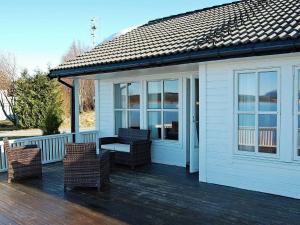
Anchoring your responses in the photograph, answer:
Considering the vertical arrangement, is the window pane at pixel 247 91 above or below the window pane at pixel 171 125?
above

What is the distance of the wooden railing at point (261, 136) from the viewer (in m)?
5.72

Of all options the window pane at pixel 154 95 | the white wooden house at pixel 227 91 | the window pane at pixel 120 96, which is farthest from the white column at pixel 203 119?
the window pane at pixel 120 96

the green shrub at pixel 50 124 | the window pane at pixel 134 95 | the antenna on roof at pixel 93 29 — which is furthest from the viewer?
the antenna on roof at pixel 93 29

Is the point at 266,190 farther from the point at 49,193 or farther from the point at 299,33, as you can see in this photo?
the point at 49,193

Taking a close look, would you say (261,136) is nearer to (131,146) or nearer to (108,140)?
(131,146)

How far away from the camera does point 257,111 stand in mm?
5867

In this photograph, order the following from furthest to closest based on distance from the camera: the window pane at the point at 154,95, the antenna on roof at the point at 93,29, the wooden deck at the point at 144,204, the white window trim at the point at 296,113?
the antenna on roof at the point at 93,29, the window pane at the point at 154,95, the white window trim at the point at 296,113, the wooden deck at the point at 144,204

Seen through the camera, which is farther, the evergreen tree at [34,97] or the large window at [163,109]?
the evergreen tree at [34,97]

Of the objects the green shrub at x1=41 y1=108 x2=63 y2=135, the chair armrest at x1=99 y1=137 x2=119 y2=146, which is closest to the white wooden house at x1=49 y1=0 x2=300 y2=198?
the chair armrest at x1=99 y1=137 x2=119 y2=146

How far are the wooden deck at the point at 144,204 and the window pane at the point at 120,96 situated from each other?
10.7 feet

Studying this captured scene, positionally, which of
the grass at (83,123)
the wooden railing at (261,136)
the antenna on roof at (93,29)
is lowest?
the grass at (83,123)

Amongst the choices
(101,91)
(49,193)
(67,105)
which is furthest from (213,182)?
(67,105)

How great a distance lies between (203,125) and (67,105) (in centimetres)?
1624

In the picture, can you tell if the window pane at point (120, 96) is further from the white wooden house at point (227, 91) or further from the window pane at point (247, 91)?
the window pane at point (247, 91)
